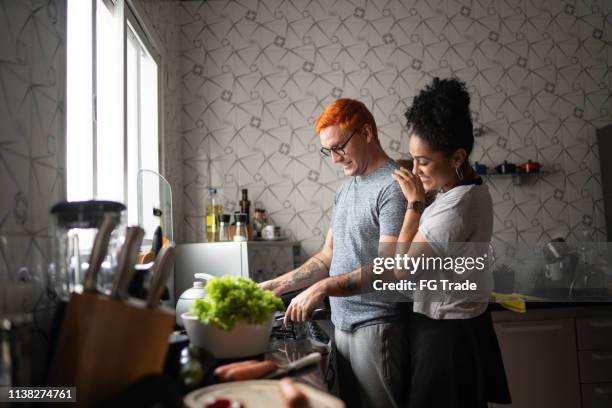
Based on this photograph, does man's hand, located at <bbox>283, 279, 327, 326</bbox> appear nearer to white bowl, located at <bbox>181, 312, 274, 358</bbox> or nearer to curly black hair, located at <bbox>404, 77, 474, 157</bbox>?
white bowl, located at <bbox>181, 312, 274, 358</bbox>

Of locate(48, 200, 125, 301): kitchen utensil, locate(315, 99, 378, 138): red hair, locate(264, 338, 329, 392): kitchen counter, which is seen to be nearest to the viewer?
locate(48, 200, 125, 301): kitchen utensil

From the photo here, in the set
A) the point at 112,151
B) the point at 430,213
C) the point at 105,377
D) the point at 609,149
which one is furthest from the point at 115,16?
the point at 609,149

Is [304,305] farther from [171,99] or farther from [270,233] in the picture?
[171,99]

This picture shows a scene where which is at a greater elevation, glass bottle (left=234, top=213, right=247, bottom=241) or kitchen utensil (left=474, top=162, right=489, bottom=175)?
kitchen utensil (left=474, top=162, right=489, bottom=175)

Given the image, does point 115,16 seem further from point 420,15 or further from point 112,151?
point 420,15

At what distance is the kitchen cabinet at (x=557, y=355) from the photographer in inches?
93.4

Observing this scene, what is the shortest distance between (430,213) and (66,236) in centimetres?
99

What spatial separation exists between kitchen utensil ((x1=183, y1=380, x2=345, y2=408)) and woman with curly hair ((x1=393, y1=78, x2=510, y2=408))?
2.34 ft

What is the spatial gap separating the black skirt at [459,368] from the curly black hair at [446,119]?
0.53m

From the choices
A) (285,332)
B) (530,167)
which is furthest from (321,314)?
(530,167)

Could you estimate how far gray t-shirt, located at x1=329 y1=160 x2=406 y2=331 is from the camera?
1552 millimetres

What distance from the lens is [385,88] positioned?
3.22 m

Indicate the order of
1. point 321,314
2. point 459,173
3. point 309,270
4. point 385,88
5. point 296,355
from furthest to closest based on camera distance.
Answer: point 385,88 < point 321,314 < point 309,270 < point 459,173 < point 296,355

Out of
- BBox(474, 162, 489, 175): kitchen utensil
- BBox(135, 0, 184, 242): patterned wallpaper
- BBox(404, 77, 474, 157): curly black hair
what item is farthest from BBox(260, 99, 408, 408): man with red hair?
BBox(474, 162, 489, 175): kitchen utensil
